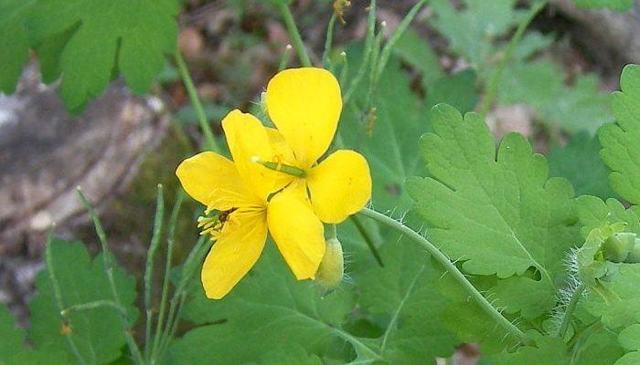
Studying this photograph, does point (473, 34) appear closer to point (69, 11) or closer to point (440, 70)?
point (440, 70)

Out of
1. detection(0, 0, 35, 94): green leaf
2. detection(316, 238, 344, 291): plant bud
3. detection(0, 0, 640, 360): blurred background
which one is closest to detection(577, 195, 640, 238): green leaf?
detection(316, 238, 344, 291): plant bud

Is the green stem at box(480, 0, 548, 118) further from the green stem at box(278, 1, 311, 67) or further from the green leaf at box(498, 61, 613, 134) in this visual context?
the green leaf at box(498, 61, 613, 134)

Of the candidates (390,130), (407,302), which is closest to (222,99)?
(390,130)

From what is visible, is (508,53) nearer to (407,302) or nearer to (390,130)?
(390,130)

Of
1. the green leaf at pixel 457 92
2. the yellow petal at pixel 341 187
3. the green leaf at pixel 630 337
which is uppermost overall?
the yellow petal at pixel 341 187

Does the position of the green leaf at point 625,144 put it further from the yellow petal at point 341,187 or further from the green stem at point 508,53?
the green stem at point 508,53

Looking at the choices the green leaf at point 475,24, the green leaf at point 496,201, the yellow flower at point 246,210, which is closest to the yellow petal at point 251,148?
the yellow flower at point 246,210

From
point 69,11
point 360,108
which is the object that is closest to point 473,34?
point 360,108
